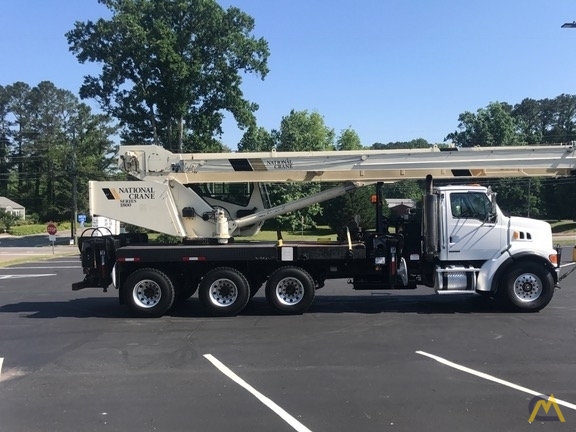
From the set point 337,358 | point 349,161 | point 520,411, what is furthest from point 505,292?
point 520,411

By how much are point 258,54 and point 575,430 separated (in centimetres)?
4564

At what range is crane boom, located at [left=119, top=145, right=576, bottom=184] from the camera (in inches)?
466

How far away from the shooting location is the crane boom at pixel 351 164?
11828mm

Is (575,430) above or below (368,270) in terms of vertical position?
below

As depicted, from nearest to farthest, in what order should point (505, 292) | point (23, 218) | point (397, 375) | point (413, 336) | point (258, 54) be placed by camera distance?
point (397, 375)
point (413, 336)
point (505, 292)
point (258, 54)
point (23, 218)


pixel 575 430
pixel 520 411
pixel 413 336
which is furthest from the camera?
pixel 413 336

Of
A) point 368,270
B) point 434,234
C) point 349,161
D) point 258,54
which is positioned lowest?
point 368,270

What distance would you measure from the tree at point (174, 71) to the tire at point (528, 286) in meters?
37.3

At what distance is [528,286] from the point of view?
11.2 m

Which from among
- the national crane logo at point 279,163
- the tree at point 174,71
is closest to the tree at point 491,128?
the tree at point 174,71

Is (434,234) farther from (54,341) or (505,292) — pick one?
(54,341)

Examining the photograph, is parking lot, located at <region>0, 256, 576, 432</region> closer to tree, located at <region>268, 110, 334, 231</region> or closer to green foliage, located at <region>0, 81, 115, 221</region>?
tree, located at <region>268, 110, 334, 231</region>

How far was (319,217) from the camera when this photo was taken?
5519cm

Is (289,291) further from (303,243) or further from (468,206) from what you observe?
(468,206)
